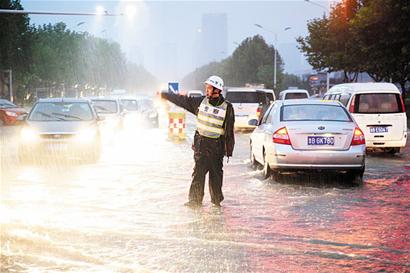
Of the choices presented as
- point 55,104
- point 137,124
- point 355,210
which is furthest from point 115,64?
point 355,210

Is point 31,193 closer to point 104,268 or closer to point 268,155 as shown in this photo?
point 268,155

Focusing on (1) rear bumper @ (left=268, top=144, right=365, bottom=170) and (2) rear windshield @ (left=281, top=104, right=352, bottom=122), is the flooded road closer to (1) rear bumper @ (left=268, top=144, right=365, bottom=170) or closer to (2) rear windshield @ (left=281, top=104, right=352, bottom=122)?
(1) rear bumper @ (left=268, top=144, right=365, bottom=170)

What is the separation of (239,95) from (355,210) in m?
20.6

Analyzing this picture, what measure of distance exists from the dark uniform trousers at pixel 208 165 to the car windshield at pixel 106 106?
1532 centimetres

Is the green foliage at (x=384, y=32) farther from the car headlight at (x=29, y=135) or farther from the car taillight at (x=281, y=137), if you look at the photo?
the car taillight at (x=281, y=137)

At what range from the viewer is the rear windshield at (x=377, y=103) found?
17.6 meters

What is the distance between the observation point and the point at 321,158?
38.0 feet

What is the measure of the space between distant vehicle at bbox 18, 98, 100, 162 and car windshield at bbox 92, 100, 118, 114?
7681 millimetres

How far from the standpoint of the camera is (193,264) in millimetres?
6211

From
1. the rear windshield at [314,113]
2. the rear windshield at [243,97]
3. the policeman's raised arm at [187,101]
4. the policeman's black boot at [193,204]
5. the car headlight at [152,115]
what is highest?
the policeman's raised arm at [187,101]

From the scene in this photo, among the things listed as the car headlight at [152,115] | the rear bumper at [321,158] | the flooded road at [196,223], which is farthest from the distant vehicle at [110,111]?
the rear bumper at [321,158]

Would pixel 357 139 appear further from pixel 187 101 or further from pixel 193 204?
pixel 193 204

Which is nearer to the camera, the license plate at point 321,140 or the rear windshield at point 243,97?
the license plate at point 321,140

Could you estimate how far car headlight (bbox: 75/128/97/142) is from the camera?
51.1ft
